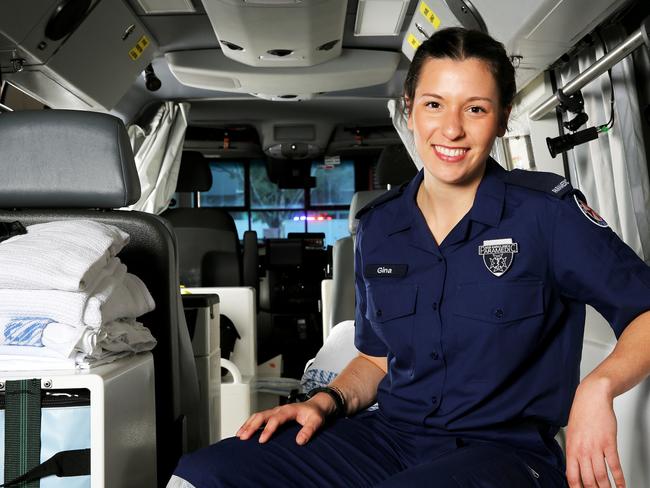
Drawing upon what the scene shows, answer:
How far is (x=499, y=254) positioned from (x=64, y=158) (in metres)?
1.33

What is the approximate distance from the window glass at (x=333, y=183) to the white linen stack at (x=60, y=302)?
26.0 feet

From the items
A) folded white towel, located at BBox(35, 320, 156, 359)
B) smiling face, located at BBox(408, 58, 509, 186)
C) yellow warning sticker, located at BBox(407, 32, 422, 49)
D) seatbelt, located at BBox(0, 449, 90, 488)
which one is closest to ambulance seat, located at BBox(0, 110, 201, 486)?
folded white towel, located at BBox(35, 320, 156, 359)

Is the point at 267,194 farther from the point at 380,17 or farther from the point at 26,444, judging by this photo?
the point at 26,444

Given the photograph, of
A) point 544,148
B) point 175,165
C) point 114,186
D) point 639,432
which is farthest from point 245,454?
point 175,165

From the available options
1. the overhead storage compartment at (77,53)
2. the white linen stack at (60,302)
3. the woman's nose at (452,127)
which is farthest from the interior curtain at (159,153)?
the woman's nose at (452,127)

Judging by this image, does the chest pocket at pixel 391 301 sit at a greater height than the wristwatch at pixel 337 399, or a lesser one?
greater

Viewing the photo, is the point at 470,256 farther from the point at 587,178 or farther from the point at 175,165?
the point at 175,165

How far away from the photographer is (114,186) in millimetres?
2135

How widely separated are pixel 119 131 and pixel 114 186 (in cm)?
17

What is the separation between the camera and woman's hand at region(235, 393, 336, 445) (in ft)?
5.05

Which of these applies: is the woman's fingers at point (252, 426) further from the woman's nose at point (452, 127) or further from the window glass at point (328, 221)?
the window glass at point (328, 221)

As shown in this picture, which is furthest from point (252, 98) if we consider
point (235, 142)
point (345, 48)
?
point (235, 142)

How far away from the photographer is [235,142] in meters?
8.22

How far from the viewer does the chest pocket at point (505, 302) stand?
4.96 feet
